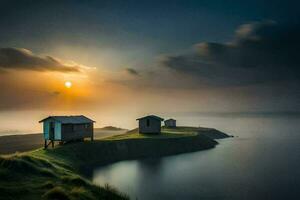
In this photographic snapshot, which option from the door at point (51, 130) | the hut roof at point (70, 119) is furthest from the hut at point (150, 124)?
the door at point (51, 130)

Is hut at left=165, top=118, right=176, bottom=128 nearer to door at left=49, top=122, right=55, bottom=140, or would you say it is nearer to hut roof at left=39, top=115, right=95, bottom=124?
hut roof at left=39, top=115, right=95, bottom=124

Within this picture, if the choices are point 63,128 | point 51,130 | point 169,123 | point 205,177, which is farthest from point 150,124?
point 205,177

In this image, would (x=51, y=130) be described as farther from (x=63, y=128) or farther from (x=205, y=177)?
(x=205, y=177)

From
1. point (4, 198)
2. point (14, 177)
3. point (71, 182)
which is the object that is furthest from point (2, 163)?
point (4, 198)

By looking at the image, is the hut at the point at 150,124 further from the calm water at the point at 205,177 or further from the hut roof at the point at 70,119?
the hut roof at the point at 70,119

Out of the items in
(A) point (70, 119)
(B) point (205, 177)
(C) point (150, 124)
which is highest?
(A) point (70, 119)

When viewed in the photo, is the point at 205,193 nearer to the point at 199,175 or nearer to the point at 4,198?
the point at 199,175
